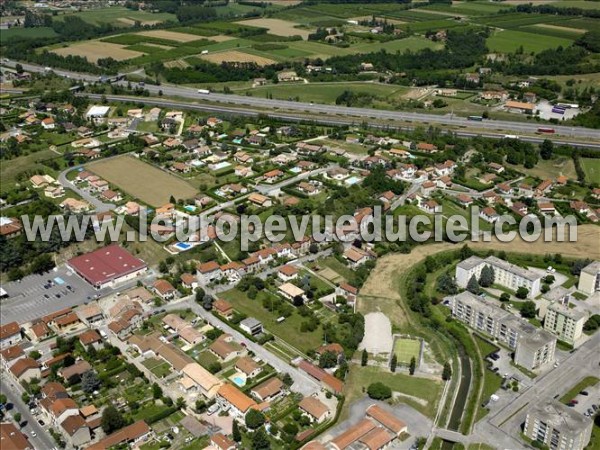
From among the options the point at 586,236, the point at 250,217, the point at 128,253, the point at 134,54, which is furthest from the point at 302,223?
the point at 134,54

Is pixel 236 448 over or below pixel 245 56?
below

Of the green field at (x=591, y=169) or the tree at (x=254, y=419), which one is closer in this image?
the tree at (x=254, y=419)

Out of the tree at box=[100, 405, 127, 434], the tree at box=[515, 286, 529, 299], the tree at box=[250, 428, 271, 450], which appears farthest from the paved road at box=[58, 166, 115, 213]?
the tree at box=[515, 286, 529, 299]

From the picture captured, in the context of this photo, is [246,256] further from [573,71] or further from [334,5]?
[334,5]

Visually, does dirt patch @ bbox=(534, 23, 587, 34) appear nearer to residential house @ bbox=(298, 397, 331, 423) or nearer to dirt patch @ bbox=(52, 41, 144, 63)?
dirt patch @ bbox=(52, 41, 144, 63)

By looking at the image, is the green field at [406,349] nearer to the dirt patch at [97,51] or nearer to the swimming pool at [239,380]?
the swimming pool at [239,380]

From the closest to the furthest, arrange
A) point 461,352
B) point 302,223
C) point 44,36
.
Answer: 1. point 461,352
2. point 302,223
3. point 44,36

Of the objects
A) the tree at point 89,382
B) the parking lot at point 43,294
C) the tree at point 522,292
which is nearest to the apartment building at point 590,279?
A: the tree at point 522,292
